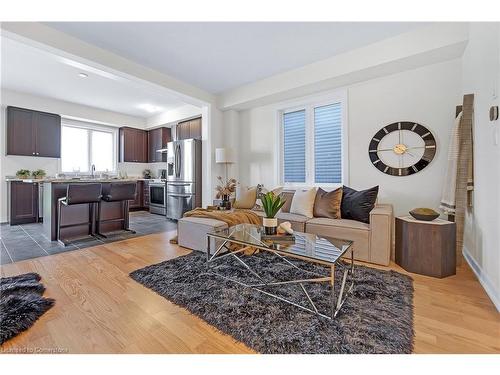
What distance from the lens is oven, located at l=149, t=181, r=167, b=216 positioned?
19.1ft

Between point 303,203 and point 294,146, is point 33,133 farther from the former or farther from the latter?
point 303,203

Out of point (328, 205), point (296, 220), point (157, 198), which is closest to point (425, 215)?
point (328, 205)

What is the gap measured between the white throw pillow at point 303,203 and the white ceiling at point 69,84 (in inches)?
114

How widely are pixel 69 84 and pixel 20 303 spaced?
14.0 ft

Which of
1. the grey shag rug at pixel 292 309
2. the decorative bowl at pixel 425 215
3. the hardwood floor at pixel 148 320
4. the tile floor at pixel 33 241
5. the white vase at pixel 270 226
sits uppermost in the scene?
the decorative bowl at pixel 425 215

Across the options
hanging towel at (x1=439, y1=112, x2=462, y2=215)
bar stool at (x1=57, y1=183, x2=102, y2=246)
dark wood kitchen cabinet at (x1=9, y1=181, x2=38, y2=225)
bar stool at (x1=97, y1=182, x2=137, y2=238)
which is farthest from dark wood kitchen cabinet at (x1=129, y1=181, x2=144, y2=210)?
hanging towel at (x1=439, y1=112, x2=462, y2=215)

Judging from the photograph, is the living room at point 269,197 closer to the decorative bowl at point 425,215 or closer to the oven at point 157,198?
the decorative bowl at point 425,215

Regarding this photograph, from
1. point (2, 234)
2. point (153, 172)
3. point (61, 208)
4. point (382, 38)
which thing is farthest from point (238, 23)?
point (153, 172)

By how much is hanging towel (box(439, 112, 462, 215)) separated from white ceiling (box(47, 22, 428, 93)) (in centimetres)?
129

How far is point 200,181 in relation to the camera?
5074 mm

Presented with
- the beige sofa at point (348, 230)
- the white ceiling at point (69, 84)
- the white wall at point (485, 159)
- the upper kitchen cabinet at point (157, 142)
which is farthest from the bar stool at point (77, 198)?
the white wall at point (485, 159)

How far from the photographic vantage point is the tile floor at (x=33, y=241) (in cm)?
289

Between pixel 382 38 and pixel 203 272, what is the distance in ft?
11.2
